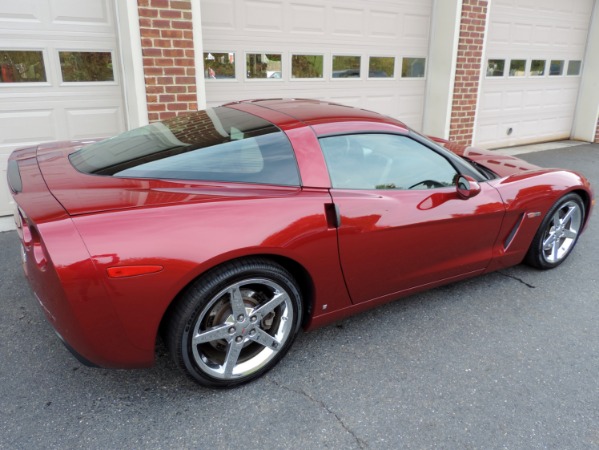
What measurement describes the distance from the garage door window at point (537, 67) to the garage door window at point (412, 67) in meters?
2.89

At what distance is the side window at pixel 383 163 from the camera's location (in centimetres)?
264

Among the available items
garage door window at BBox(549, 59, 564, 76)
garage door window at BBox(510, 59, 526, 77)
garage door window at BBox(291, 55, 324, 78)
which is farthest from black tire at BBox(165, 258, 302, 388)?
garage door window at BBox(549, 59, 564, 76)

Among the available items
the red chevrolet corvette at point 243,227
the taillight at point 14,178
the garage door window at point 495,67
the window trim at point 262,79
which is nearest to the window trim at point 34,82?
the red chevrolet corvette at point 243,227

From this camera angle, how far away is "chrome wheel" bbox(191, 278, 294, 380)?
2.24 meters

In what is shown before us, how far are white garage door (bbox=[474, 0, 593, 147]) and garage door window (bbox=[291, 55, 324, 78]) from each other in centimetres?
336

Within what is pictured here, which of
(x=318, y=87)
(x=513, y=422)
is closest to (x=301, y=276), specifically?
(x=513, y=422)

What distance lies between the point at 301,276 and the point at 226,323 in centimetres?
47

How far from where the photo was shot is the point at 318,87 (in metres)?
6.43

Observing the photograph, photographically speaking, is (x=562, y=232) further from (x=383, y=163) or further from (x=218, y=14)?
(x=218, y=14)

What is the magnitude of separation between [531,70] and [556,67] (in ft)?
2.92

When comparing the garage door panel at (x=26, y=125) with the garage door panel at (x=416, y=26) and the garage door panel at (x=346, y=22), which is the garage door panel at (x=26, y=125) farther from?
the garage door panel at (x=416, y=26)

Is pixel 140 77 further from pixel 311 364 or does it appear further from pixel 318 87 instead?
pixel 311 364

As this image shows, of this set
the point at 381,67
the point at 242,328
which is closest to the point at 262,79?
the point at 381,67

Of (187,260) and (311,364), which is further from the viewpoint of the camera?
(311,364)
